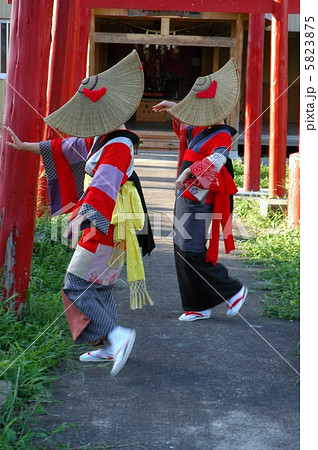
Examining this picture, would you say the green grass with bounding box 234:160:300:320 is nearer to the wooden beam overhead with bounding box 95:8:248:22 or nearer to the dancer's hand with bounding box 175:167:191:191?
the dancer's hand with bounding box 175:167:191:191

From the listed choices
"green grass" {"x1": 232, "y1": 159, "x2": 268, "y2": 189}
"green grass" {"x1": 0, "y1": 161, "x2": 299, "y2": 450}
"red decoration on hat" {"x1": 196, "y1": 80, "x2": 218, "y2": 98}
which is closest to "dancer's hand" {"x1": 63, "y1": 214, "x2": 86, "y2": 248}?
"green grass" {"x1": 0, "y1": 161, "x2": 299, "y2": 450}

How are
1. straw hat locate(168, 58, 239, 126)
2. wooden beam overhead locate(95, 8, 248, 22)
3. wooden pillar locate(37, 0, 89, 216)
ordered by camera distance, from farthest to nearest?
wooden beam overhead locate(95, 8, 248, 22) → wooden pillar locate(37, 0, 89, 216) → straw hat locate(168, 58, 239, 126)

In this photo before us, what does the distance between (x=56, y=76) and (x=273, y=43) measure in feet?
12.6

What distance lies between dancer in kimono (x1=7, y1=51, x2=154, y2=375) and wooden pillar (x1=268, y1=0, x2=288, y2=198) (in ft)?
18.7

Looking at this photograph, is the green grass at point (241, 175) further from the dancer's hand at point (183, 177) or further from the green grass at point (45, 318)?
the dancer's hand at point (183, 177)

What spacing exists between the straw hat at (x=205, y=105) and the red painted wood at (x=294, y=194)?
10.4ft

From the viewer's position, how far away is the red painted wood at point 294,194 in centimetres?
802

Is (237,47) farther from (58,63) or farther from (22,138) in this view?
(22,138)

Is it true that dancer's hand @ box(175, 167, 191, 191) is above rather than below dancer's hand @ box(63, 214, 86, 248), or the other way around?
above

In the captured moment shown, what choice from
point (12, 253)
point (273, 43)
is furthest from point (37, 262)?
point (273, 43)

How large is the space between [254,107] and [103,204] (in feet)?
24.2

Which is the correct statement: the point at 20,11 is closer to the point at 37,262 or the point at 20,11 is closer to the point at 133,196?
the point at 133,196

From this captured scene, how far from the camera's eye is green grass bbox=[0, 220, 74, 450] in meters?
3.33

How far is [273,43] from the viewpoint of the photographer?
1011cm
